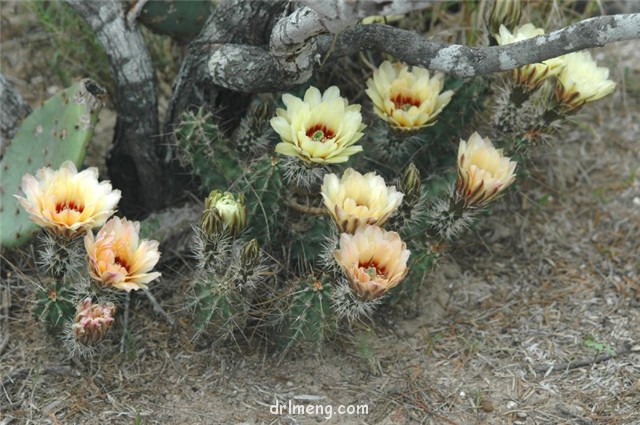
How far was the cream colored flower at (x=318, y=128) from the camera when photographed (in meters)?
2.17

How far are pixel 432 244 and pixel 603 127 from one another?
1224 millimetres

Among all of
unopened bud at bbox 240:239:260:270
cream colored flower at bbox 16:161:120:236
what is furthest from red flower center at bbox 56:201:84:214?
unopened bud at bbox 240:239:260:270

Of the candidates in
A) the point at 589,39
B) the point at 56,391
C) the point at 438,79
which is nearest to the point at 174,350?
the point at 56,391

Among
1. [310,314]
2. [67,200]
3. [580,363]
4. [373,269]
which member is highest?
[67,200]

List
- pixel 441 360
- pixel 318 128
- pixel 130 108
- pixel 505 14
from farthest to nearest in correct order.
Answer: pixel 130 108 → pixel 505 14 → pixel 441 360 → pixel 318 128

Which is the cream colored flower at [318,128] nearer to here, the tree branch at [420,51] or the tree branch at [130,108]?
the tree branch at [420,51]

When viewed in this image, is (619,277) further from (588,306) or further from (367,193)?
(367,193)

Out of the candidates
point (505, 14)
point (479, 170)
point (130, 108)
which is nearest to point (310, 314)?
point (479, 170)

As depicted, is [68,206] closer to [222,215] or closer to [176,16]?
[222,215]

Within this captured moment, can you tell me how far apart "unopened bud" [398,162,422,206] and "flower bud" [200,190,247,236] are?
16.4 inches

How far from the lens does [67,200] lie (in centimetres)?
216

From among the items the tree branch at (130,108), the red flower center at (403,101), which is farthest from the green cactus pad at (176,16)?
the red flower center at (403,101)

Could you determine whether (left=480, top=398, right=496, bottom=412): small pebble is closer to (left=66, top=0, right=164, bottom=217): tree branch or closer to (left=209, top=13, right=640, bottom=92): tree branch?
(left=209, top=13, right=640, bottom=92): tree branch

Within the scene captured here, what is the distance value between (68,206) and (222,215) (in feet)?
1.28
